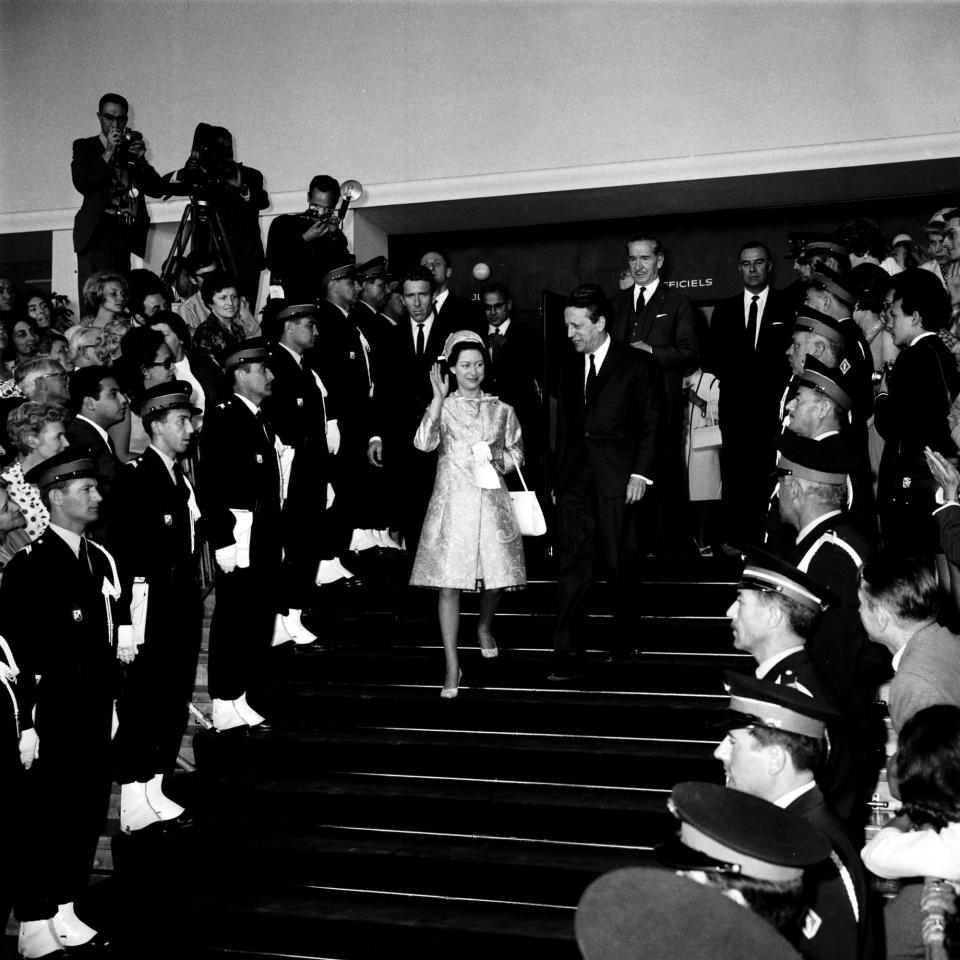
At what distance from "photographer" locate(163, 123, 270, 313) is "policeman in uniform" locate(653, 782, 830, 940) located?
7.53 m

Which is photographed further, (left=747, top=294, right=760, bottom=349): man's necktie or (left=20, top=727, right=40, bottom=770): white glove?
(left=747, top=294, right=760, bottom=349): man's necktie

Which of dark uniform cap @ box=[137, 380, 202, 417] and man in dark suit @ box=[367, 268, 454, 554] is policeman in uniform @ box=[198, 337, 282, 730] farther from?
man in dark suit @ box=[367, 268, 454, 554]

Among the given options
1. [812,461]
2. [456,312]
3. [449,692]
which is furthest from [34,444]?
[812,461]

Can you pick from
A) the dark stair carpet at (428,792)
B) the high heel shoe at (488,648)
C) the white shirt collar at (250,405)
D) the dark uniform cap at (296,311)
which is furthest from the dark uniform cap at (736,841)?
the dark uniform cap at (296,311)

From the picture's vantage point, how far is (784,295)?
7.80 metres

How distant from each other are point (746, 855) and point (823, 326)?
178 inches

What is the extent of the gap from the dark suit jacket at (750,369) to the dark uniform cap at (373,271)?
86.2 inches

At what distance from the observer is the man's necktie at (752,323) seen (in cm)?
796

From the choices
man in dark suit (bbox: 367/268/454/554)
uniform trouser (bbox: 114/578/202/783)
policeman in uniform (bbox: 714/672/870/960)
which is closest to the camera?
policeman in uniform (bbox: 714/672/870/960)

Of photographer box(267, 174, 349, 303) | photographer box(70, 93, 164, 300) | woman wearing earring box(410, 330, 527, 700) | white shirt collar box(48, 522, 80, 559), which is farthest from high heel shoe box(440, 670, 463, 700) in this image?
photographer box(70, 93, 164, 300)

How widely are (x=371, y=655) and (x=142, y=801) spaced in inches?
57.4

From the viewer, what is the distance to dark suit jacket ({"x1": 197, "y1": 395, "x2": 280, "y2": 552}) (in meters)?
6.28

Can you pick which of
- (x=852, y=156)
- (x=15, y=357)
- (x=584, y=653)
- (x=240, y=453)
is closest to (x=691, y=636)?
(x=584, y=653)

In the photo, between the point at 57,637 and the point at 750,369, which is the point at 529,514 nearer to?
the point at 750,369
